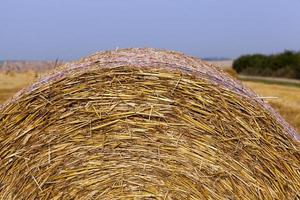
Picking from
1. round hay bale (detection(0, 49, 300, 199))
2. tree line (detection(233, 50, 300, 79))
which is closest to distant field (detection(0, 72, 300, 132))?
round hay bale (detection(0, 49, 300, 199))

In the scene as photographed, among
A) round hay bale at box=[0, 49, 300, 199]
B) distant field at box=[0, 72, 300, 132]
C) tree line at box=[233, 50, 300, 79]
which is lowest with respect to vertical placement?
tree line at box=[233, 50, 300, 79]

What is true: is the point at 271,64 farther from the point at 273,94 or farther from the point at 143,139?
the point at 143,139

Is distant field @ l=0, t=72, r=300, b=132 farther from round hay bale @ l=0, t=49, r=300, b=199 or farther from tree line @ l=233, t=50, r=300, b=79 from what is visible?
tree line @ l=233, t=50, r=300, b=79

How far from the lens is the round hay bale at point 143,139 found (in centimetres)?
335

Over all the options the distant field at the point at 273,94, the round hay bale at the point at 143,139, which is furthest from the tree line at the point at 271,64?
the round hay bale at the point at 143,139

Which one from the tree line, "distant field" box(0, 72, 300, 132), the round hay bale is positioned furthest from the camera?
the tree line

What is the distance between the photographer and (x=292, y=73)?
35188 millimetres

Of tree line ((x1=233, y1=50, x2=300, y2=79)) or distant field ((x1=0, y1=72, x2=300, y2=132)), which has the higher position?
distant field ((x1=0, y1=72, x2=300, y2=132))

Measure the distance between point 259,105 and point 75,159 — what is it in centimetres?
111

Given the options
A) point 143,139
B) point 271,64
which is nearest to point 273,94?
point 143,139

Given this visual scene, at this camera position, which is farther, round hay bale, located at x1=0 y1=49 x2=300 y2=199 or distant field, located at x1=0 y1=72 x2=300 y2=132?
distant field, located at x1=0 y1=72 x2=300 y2=132

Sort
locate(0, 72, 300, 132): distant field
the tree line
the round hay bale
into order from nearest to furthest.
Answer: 1. the round hay bale
2. locate(0, 72, 300, 132): distant field
3. the tree line

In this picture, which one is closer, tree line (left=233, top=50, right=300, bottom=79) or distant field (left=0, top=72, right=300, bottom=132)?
distant field (left=0, top=72, right=300, bottom=132)

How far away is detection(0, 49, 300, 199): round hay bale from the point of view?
11.0 ft
